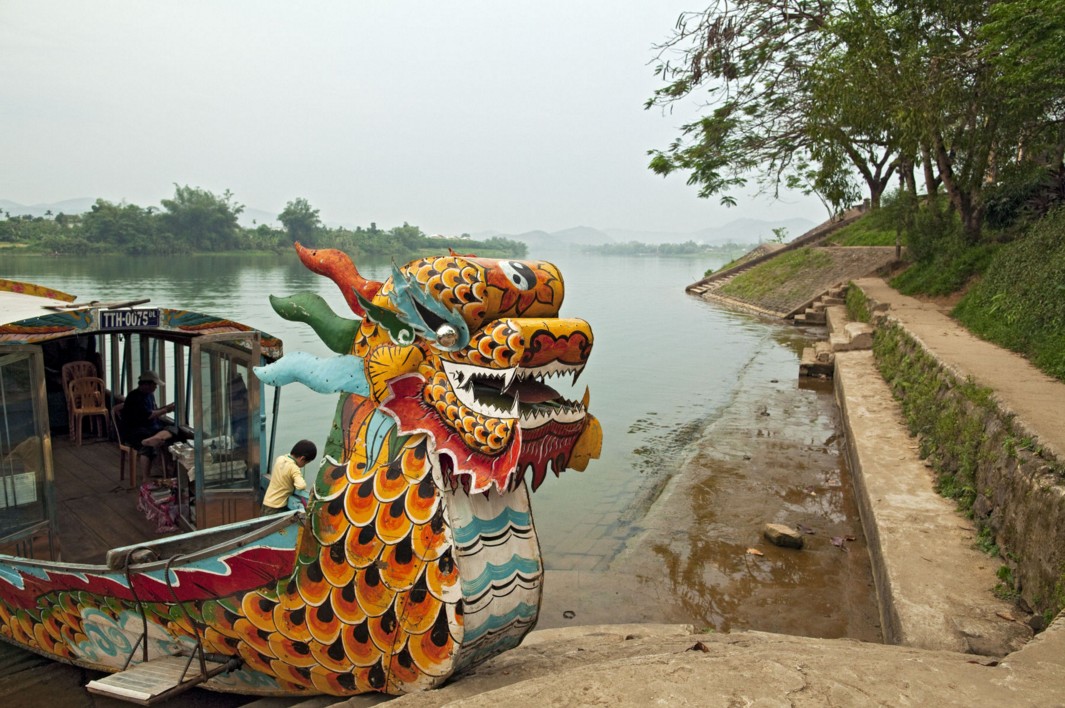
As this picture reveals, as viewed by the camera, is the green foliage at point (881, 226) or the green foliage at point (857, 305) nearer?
the green foliage at point (857, 305)

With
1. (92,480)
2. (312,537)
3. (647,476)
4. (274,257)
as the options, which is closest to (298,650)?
(312,537)

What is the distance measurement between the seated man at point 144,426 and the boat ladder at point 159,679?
9.12 ft

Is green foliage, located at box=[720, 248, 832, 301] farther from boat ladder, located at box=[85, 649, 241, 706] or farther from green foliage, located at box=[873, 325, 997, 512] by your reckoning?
boat ladder, located at box=[85, 649, 241, 706]

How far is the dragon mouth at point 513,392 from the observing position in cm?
326

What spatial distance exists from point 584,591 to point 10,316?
504 centimetres

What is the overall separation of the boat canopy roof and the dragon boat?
5.08ft

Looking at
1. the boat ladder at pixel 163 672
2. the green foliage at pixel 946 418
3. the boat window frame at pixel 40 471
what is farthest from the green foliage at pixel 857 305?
the boat window frame at pixel 40 471

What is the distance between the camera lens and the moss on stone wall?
4422mm

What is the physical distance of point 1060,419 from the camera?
18.8 ft

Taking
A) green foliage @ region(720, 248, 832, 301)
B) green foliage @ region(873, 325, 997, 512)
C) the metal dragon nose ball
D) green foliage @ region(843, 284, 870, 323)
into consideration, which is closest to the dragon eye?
the metal dragon nose ball

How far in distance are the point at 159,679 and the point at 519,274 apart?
2.98 m

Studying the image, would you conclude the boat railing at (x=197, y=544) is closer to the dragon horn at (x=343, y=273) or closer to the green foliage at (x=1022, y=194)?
the dragon horn at (x=343, y=273)

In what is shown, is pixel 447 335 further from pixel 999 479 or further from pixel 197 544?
pixel 999 479

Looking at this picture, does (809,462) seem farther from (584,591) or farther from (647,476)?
(584,591)
